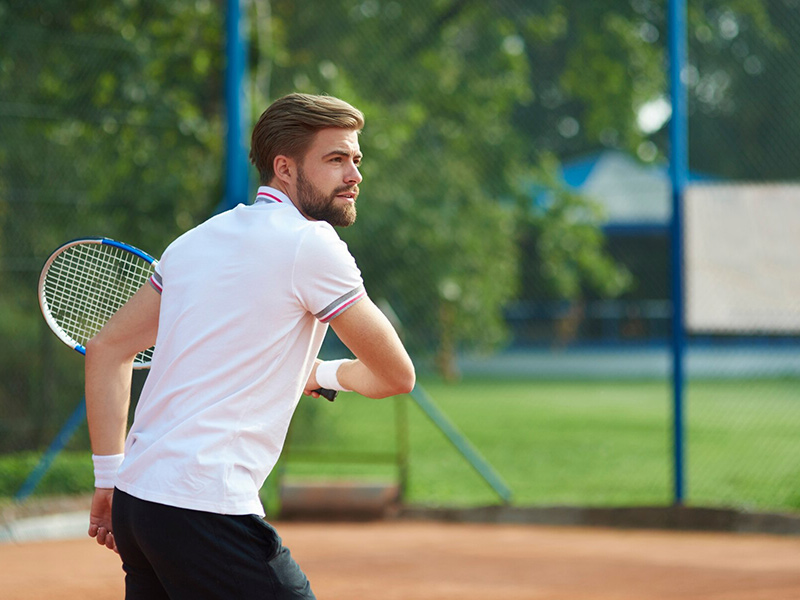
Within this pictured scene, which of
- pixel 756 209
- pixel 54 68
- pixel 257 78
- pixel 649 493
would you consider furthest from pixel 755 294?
pixel 54 68

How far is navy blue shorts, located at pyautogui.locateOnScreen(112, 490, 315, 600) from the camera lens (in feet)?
6.77

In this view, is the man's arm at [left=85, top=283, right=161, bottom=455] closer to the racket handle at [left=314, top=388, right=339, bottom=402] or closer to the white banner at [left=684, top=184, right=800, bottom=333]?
the racket handle at [left=314, top=388, right=339, bottom=402]

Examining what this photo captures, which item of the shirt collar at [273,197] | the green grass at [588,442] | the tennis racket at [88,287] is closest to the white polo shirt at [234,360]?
the shirt collar at [273,197]

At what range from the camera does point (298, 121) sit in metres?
2.22

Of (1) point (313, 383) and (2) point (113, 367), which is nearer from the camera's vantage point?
(2) point (113, 367)

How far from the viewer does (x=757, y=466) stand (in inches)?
360

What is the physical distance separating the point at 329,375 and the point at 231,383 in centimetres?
34

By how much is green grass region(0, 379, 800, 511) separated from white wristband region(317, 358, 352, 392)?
15.3ft

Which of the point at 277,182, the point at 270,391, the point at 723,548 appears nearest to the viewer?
the point at 270,391

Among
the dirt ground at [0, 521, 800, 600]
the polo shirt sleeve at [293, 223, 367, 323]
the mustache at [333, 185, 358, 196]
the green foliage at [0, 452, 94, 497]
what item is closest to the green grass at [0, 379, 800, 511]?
the green foliage at [0, 452, 94, 497]

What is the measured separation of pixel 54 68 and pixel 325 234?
627cm

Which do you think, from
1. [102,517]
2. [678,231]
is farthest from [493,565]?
[102,517]

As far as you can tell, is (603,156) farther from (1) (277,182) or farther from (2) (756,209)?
(1) (277,182)

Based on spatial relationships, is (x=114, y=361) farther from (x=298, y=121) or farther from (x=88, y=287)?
(x=88, y=287)
